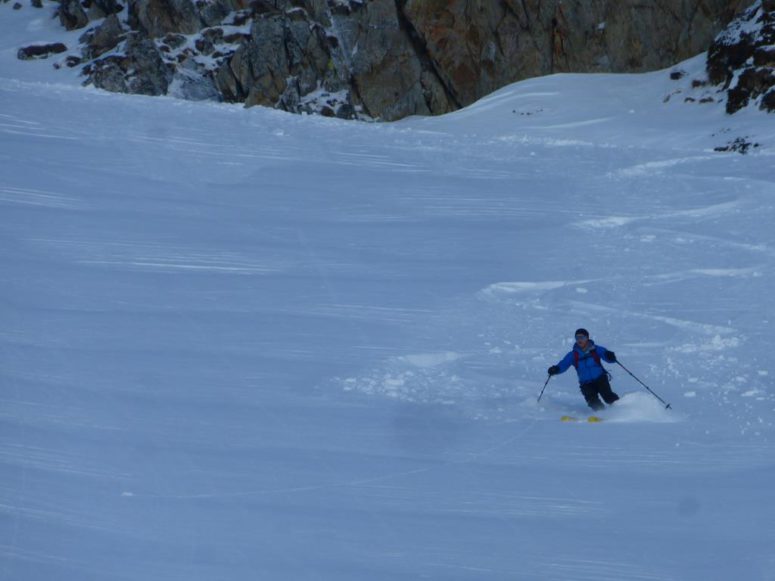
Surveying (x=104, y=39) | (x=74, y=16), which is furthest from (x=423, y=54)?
(x=74, y=16)

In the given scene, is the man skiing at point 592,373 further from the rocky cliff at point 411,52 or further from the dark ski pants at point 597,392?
the rocky cliff at point 411,52

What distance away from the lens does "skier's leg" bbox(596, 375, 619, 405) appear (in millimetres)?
8438

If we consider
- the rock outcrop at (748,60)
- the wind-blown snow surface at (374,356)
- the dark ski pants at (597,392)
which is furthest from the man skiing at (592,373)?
the rock outcrop at (748,60)

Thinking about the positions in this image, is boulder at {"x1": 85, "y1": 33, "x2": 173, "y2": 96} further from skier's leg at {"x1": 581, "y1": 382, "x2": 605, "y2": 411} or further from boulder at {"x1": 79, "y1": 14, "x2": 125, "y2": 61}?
skier's leg at {"x1": 581, "y1": 382, "x2": 605, "y2": 411}

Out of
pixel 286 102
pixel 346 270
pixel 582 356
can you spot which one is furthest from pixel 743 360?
pixel 286 102

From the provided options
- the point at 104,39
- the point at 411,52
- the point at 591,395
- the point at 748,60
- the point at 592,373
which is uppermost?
the point at 104,39

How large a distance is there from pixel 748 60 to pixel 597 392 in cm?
1532

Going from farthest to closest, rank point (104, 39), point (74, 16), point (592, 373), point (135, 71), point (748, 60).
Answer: point (74, 16), point (104, 39), point (135, 71), point (748, 60), point (592, 373)

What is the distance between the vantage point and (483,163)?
722 inches

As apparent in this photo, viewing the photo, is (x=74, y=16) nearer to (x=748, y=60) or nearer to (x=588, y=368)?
(x=748, y=60)

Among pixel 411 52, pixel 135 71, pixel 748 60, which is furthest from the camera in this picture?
pixel 135 71

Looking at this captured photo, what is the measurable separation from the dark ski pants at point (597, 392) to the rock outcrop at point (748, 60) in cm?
1357

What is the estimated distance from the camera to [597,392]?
8.48 m

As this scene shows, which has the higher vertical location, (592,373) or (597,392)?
(592,373)
